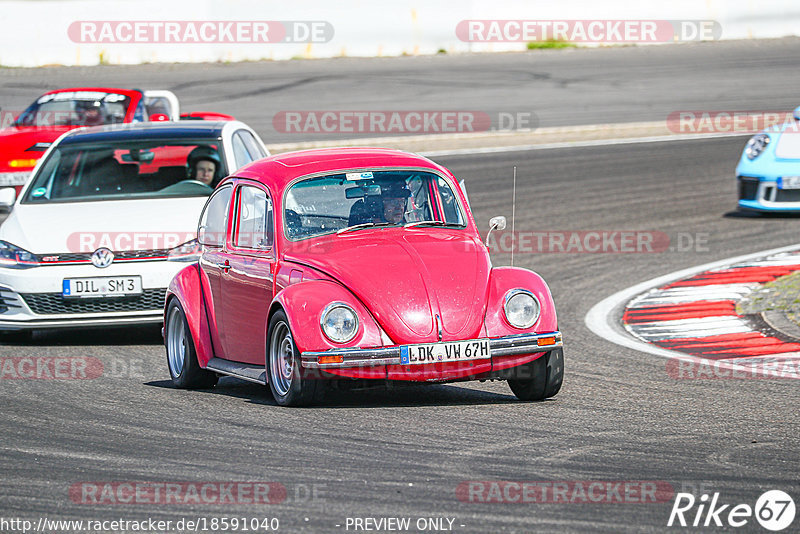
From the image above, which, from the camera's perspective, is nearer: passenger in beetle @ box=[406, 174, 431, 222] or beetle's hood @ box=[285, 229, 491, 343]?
beetle's hood @ box=[285, 229, 491, 343]

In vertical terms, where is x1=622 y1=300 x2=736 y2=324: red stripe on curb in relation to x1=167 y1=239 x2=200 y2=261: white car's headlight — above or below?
below

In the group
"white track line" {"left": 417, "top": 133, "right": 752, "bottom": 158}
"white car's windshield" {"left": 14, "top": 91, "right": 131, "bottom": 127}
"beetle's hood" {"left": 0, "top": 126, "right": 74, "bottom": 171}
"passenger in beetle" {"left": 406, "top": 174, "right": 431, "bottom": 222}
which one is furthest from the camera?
"white track line" {"left": 417, "top": 133, "right": 752, "bottom": 158}

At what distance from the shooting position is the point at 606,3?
32.3 m

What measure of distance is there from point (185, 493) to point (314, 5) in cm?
2683

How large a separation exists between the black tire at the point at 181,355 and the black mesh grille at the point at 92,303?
33.0 inches

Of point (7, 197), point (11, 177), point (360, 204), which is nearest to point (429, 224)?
point (360, 204)

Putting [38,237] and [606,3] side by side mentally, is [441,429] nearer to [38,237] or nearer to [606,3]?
[38,237]

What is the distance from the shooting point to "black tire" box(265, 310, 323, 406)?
6820 mm

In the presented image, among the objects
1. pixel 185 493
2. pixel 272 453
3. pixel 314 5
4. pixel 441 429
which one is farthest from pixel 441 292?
pixel 314 5
